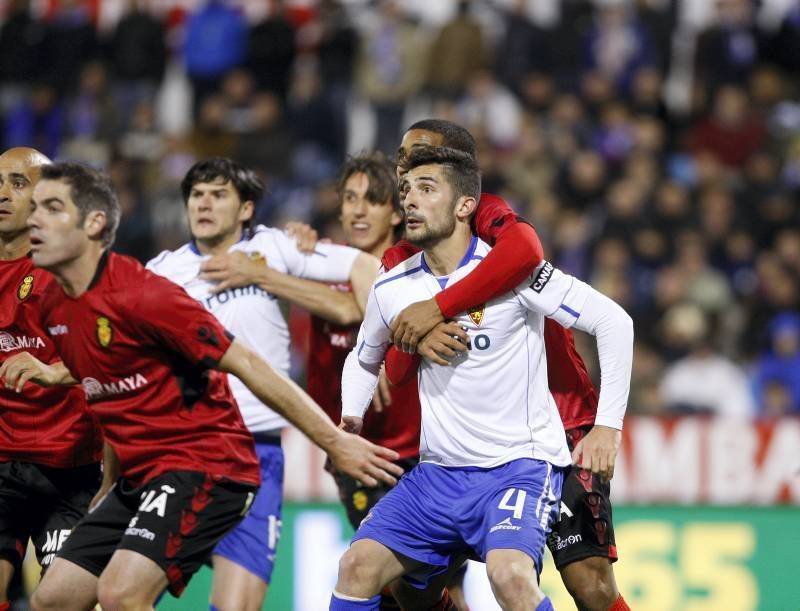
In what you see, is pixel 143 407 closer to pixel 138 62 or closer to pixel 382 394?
pixel 382 394

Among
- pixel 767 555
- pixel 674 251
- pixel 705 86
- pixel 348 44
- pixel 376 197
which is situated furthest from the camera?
pixel 348 44

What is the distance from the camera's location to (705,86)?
1479cm

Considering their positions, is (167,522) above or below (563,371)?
below

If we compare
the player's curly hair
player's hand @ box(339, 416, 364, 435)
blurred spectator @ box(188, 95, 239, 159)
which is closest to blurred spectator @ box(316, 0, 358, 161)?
blurred spectator @ box(188, 95, 239, 159)

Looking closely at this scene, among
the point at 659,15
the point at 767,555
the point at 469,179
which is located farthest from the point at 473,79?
the point at 469,179

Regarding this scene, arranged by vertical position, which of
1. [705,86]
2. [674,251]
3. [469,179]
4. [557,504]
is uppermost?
[705,86]

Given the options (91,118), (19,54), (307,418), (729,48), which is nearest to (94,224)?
(307,418)

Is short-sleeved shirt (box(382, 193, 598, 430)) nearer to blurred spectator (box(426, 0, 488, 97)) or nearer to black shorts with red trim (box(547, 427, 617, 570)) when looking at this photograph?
black shorts with red trim (box(547, 427, 617, 570))

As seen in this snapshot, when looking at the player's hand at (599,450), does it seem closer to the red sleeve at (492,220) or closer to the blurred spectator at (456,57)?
the red sleeve at (492,220)

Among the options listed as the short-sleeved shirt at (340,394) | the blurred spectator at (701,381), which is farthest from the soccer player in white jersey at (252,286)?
the blurred spectator at (701,381)

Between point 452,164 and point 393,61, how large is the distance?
1000cm

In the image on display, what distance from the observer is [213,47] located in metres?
16.2

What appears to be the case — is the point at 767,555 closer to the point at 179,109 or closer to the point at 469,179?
the point at 469,179

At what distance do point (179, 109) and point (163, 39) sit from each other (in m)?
0.84
